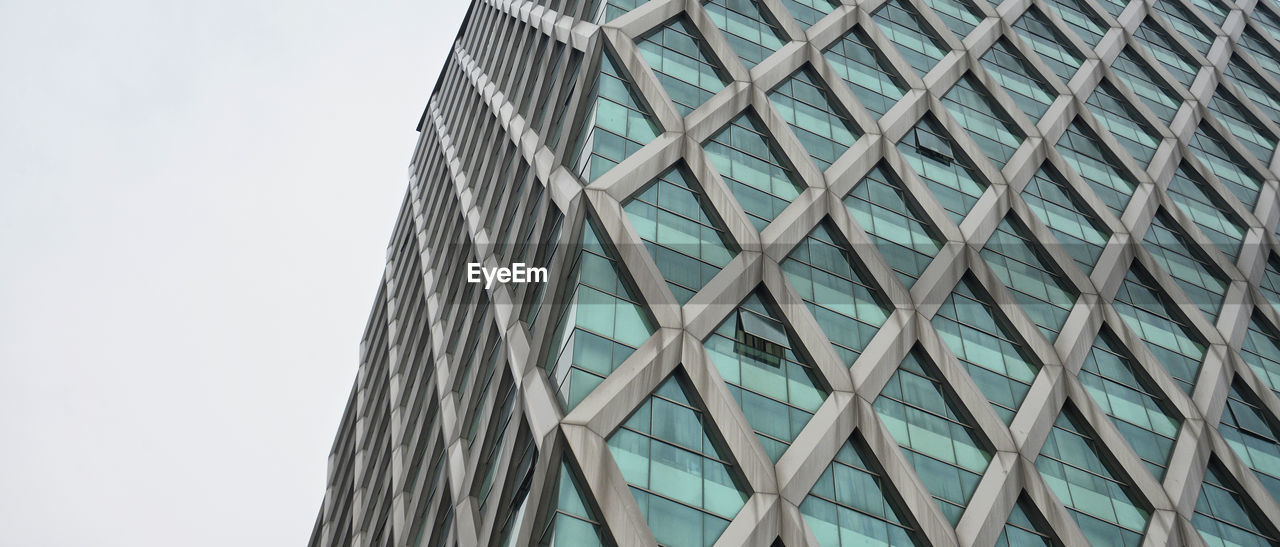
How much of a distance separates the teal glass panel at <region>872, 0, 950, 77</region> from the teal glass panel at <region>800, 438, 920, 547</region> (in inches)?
649

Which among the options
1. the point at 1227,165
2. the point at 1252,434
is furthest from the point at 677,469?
the point at 1227,165

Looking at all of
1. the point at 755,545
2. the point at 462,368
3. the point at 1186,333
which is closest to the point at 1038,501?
the point at 755,545

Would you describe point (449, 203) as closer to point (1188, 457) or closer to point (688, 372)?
point (688, 372)

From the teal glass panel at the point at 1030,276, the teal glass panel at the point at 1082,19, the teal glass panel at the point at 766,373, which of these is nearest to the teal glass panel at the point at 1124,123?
the teal glass panel at the point at 1082,19

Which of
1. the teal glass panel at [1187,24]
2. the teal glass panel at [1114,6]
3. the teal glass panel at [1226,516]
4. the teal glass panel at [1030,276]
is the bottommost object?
the teal glass panel at [1226,516]

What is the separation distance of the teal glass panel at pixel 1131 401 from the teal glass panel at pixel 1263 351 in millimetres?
4416

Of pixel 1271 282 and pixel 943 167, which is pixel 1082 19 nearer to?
pixel 1271 282

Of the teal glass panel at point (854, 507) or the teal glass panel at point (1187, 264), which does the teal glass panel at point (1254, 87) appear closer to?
the teal glass panel at point (1187, 264)

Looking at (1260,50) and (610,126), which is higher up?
(1260,50)

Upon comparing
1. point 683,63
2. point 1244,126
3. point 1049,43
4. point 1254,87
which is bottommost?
point 683,63

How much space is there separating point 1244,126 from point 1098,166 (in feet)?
34.6

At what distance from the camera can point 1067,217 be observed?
3272cm

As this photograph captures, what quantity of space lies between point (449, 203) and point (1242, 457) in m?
28.9

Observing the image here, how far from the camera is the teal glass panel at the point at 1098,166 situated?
1361 inches
